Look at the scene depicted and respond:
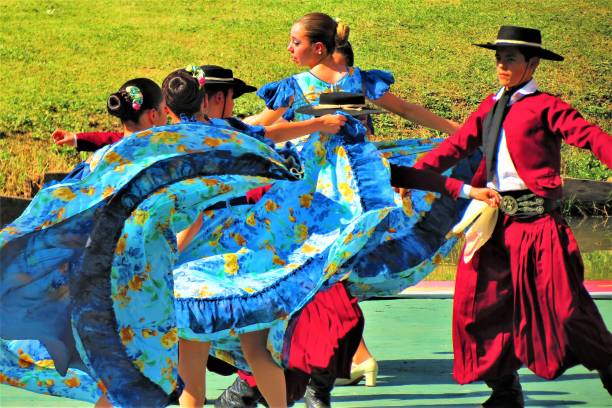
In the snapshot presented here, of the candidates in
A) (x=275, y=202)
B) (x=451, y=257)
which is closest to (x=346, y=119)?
(x=275, y=202)

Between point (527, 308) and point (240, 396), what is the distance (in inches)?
48.4

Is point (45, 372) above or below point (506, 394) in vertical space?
above

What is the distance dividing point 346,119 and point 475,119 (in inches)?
22.4

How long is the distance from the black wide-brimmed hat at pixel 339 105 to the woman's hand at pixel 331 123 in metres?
0.09

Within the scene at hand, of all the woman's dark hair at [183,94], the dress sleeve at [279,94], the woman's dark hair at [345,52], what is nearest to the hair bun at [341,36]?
the woman's dark hair at [345,52]

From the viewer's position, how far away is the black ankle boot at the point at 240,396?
6020mm

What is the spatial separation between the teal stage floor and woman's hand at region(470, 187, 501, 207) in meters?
0.91

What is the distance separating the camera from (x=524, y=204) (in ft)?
19.4

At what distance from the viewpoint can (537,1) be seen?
61.9 feet

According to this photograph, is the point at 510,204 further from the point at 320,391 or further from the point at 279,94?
the point at 279,94

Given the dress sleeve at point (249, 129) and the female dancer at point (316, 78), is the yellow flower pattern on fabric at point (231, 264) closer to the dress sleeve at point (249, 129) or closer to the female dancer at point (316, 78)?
the dress sleeve at point (249, 129)

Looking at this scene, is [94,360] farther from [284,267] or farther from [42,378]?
[284,267]

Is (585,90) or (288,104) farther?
(585,90)

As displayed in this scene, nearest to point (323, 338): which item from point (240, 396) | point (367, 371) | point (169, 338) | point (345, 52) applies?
point (240, 396)
